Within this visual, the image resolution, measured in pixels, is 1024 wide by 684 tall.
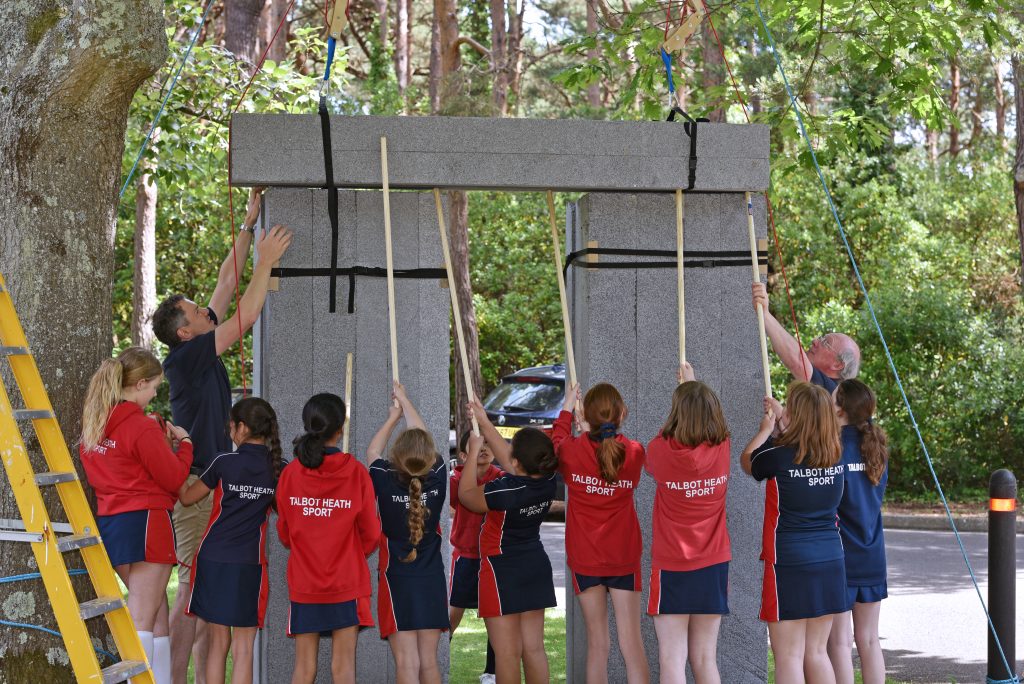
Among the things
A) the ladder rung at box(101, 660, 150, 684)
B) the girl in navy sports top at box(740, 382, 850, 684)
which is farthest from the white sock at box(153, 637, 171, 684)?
the girl in navy sports top at box(740, 382, 850, 684)

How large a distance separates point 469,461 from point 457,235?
33.0 feet

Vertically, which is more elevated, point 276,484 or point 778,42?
point 778,42

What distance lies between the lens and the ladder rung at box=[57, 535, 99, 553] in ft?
13.3

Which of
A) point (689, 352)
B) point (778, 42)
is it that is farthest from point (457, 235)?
point (689, 352)

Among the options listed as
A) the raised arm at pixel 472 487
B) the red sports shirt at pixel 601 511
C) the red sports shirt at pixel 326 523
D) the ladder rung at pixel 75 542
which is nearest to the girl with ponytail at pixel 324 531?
the red sports shirt at pixel 326 523

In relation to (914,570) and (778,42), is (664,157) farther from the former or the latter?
(778,42)

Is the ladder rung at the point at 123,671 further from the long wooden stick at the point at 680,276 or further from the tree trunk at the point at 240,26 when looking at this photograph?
the tree trunk at the point at 240,26

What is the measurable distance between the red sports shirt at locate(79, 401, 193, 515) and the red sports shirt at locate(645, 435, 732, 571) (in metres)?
2.06

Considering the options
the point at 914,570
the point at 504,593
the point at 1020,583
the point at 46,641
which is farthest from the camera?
the point at 914,570

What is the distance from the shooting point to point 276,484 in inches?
192

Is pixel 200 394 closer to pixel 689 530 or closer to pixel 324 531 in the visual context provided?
pixel 324 531

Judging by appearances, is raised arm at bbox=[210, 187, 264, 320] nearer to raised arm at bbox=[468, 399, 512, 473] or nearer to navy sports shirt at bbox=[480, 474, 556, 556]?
raised arm at bbox=[468, 399, 512, 473]

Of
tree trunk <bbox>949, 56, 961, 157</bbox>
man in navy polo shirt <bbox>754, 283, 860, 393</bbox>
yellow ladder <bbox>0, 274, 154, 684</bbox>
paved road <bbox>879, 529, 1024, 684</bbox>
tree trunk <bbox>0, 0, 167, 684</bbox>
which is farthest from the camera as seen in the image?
tree trunk <bbox>949, 56, 961, 157</bbox>

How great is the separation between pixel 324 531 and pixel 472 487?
0.74 meters
